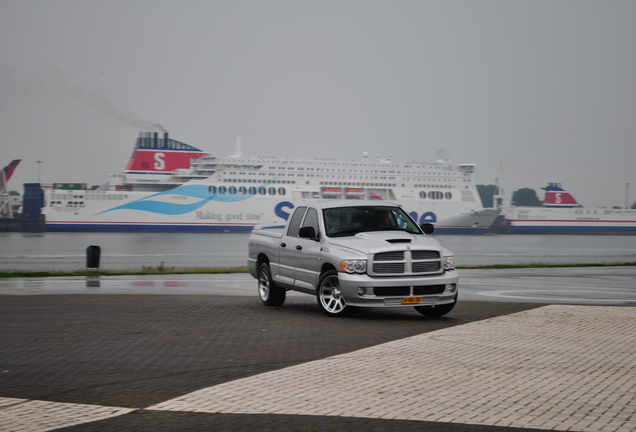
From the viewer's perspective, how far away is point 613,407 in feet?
16.5

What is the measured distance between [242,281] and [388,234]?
8721mm

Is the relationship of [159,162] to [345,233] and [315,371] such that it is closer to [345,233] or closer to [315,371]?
[345,233]

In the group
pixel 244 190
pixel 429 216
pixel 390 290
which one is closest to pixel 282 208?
pixel 244 190

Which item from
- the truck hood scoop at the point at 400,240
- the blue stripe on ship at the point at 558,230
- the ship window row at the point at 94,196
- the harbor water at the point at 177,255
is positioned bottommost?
the harbor water at the point at 177,255

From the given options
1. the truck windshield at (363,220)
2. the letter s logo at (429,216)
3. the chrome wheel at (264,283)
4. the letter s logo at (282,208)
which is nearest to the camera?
the truck windshield at (363,220)

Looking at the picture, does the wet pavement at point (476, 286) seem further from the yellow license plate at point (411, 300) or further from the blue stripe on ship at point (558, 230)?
the blue stripe on ship at point (558, 230)

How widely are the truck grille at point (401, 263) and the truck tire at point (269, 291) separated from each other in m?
2.71

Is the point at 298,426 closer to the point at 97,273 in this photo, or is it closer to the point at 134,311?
the point at 134,311

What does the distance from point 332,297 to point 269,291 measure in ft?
6.42

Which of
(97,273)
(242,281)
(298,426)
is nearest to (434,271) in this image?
(298,426)

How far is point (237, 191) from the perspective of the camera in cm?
9175

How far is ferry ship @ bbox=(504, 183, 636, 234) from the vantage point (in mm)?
109250

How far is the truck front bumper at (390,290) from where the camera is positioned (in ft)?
32.4

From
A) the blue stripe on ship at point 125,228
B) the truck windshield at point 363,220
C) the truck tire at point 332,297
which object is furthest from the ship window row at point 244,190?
the truck tire at point 332,297
